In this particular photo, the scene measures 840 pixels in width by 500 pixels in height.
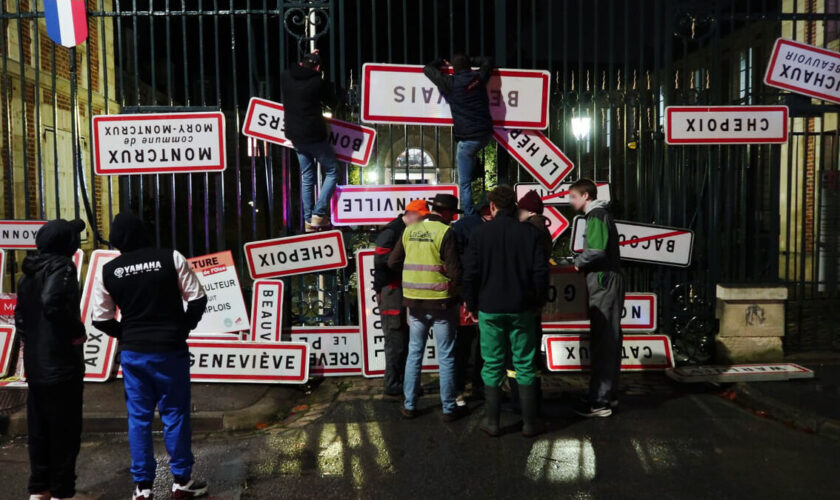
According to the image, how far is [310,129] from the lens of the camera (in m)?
7.24

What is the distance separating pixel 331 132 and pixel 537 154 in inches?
84.9

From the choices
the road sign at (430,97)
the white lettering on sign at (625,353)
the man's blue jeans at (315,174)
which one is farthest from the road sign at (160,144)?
the white lettering on sign at (625,353)

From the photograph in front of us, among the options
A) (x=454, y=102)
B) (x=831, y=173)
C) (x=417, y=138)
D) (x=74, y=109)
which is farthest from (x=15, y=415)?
(x=417, y=138)

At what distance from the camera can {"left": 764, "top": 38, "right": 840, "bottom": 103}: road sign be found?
7.84 metres

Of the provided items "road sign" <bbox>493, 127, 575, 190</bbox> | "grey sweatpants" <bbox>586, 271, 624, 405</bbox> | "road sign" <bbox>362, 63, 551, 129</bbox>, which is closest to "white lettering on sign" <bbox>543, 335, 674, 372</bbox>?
"grey sweatpants" <bbox>586, 271, 624, 405</bbox>

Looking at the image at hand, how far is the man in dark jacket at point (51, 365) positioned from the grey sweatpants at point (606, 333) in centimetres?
402

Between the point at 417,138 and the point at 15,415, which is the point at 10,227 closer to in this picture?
the point at 15,415

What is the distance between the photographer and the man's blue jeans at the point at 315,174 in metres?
7.40

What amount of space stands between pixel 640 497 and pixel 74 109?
251 inches

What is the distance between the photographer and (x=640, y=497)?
4.57 meters

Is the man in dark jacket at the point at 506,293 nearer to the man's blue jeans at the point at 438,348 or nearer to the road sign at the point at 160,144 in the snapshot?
the man's blue jeans at the point at 438,348

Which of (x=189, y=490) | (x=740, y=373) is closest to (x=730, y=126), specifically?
(x=740, y=373)

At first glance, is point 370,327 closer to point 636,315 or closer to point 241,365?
point 241,365

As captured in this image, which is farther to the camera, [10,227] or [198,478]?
[10,227]
